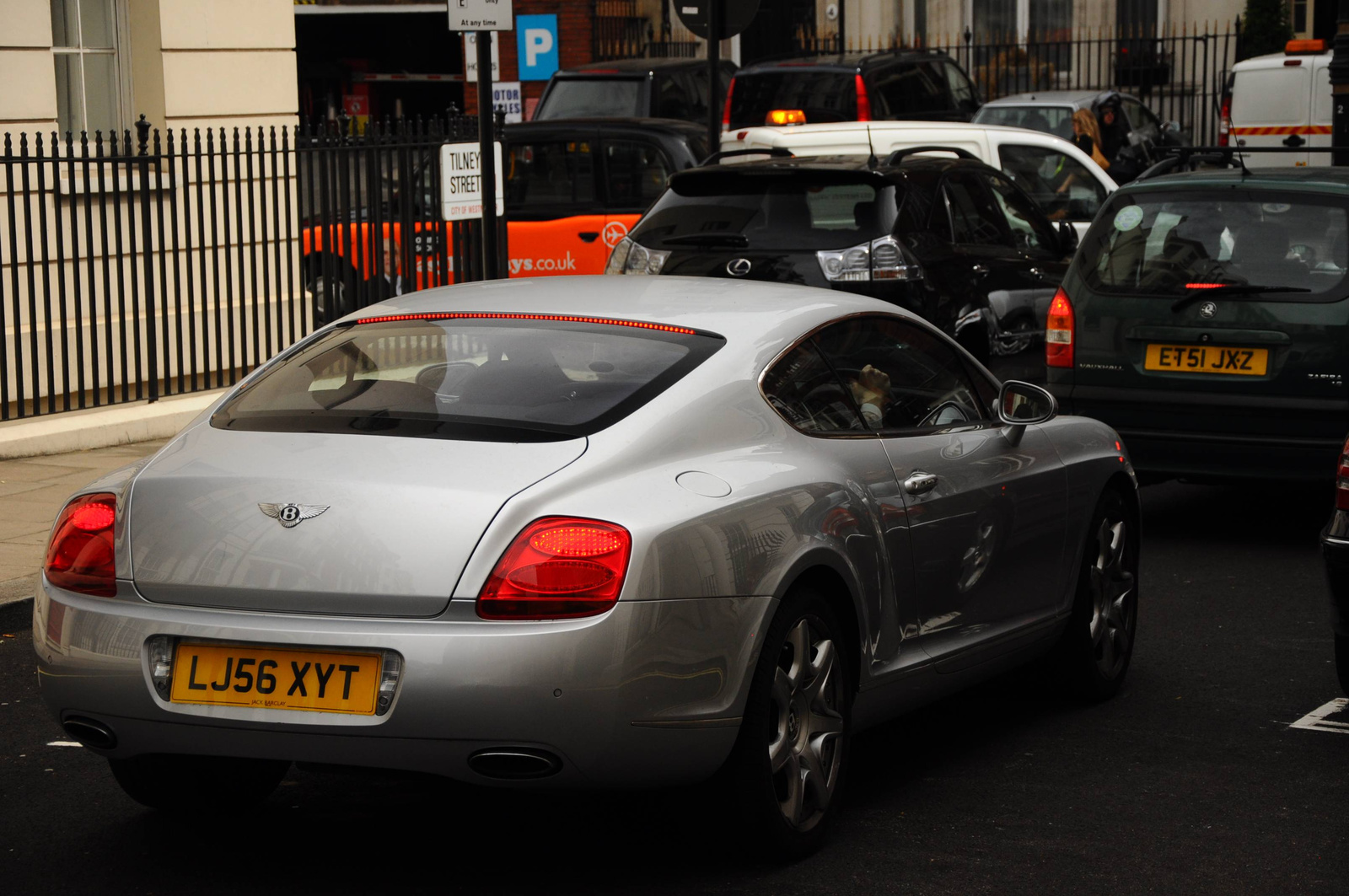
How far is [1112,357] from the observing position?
934 centimetres

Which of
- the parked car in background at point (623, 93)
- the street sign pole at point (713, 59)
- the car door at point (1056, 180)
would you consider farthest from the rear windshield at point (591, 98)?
the street sign pole at point (713, 59)

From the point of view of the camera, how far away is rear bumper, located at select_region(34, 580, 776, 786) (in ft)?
13.6

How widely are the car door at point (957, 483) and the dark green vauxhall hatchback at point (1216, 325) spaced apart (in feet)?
10.3

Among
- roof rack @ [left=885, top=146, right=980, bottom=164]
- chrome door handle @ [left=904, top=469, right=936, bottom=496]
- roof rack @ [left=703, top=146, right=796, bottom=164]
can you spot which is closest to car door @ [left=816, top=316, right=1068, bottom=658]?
chrome door handle @ [left=904, top=469, right=936, bottom=496]

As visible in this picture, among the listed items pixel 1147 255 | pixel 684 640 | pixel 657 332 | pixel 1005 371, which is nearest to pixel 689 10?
pixel 1005 371

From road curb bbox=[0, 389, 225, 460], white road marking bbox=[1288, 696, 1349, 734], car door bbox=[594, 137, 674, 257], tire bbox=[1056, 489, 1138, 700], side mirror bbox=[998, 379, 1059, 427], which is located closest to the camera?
side mirror bbox=[998, 379, 1059, 427]

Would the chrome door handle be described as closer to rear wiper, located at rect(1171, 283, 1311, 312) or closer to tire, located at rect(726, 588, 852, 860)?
tire, located at rect(726, 588, 852, 860)

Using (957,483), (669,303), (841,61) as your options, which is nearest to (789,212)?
(957,483)

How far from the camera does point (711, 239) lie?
10.7m

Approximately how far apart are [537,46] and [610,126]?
1368 centimetres

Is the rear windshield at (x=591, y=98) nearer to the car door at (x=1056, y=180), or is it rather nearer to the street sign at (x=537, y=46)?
the street sign at (x=537, y=46)

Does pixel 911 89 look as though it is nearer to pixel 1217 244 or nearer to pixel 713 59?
pixel 713 59

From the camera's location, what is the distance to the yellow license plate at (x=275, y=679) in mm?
4195

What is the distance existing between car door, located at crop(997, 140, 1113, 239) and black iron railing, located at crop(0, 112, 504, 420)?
432 centimetres
